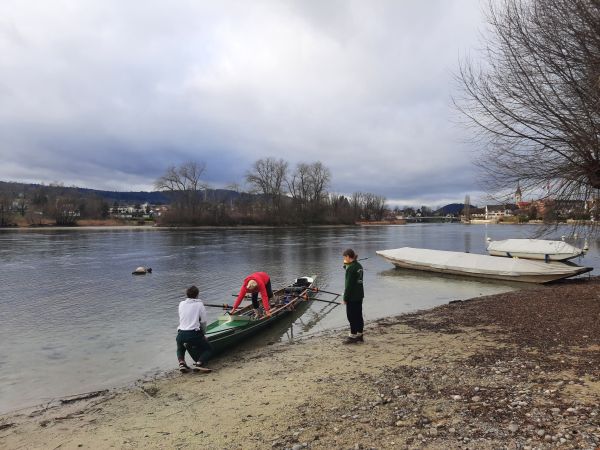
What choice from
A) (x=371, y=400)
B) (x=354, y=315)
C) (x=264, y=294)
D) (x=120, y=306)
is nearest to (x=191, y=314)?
(x=354, y=315)

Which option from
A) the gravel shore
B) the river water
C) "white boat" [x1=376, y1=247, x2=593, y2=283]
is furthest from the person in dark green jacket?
"white boat" [x1=376, y1=247, x2=593, y2=283]

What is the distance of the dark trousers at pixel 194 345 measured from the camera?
8.80 meters

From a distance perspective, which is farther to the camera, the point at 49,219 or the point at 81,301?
the point at 49,219

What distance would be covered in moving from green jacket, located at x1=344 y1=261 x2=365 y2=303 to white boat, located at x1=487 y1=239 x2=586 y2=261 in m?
20.7

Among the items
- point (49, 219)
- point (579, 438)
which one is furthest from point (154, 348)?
point (49, 219)

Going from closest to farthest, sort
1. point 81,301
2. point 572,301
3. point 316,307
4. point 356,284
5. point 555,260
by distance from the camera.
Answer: point 356,284 → point 572,301 → point 316,307 → point 81,301 → point 555,260

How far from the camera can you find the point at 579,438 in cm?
423

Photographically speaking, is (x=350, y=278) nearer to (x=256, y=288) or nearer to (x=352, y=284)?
(x=352, y=284)

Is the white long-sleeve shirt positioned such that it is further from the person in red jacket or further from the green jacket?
the person in red jacket

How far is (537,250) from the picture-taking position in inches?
1163

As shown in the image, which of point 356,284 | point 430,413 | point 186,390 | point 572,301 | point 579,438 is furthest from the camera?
point 572,301

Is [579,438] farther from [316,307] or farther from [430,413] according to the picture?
[316,307]

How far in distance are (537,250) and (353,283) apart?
25252 mm

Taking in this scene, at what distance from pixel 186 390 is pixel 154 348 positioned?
12.0 feet
